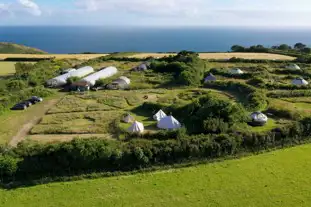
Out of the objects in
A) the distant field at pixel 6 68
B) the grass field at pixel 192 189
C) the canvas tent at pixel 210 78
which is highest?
the canvas tent at pixel 210 78

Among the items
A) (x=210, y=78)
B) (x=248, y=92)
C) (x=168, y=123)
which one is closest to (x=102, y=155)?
(x=168, y=123)

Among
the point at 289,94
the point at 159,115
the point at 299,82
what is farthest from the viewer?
the point at 299,82

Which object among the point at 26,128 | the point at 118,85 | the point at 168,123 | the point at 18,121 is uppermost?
the point at 118,85

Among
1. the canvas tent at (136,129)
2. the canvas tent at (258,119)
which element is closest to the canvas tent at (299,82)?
the canvas tent at (258,119)

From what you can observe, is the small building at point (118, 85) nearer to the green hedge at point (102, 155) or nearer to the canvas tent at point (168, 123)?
the canvas tent at point (168, 123)

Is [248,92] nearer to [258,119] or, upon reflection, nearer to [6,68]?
[258,119]

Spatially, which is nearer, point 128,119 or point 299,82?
point 128,119
